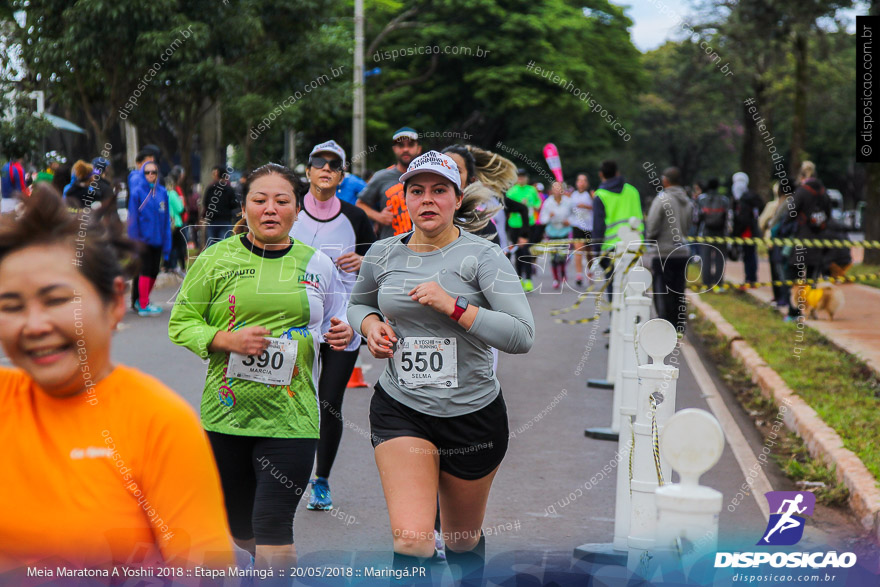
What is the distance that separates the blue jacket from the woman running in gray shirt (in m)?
9.18

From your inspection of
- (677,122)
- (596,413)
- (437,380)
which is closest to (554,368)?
(596,413)

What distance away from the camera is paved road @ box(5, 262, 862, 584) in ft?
16.5

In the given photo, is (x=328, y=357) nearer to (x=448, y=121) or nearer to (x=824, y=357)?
(x=824, y=357)

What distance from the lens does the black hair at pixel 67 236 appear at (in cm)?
207

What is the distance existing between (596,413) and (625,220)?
453 centimetres

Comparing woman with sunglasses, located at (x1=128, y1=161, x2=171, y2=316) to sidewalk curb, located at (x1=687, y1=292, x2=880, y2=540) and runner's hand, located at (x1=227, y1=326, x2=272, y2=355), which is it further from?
runner's hand, located at (x1=227, y1=326, x2=272, y2=355)

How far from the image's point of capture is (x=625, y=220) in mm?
12633

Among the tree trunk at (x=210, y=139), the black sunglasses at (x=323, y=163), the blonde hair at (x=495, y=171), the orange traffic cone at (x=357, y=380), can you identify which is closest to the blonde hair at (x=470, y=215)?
the black sunglasses at (x=323, y=163)

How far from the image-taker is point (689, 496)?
90.4 inches

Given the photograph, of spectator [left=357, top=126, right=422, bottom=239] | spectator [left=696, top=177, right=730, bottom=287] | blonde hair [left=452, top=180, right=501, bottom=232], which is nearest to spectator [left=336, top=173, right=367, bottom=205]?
spectator [left=357, top=126, right=422, bottom=239]

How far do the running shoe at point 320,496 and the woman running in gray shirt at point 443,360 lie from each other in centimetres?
178

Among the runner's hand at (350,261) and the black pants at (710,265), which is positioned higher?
the runner's hand at (350,261)

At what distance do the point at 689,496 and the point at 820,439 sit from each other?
16.3ft

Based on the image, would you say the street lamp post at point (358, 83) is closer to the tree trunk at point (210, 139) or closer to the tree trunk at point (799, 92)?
the tree trunk at point (210, 139)
